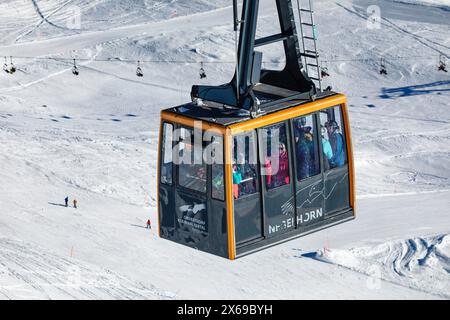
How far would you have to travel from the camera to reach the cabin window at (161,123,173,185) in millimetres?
21281

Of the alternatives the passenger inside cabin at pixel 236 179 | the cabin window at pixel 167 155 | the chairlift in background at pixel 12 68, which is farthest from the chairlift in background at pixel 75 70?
the passenger inside cabin at pixel 236 179

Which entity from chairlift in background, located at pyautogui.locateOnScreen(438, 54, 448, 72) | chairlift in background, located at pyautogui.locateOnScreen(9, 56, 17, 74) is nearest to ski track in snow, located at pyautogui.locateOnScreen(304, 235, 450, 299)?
chairlift in background, located at pyautogui.locateOnScreen(438, 54, 448, 72)

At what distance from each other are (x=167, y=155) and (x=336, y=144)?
2.94 meters

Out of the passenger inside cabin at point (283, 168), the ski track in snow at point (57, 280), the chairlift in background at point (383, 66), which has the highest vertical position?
the passenger inside cabin at point (283, 168)

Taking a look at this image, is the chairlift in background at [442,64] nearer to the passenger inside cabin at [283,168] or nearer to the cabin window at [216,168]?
the passenger inside cabin at [283,168]

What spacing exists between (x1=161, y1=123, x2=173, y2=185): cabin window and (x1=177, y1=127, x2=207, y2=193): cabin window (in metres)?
0.20

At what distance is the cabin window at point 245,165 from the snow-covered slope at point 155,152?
11917mm

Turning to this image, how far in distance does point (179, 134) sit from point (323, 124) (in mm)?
2464

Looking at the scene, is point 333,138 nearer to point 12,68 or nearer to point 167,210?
point 167,210

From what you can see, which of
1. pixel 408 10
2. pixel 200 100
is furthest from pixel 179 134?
pixel 408 10

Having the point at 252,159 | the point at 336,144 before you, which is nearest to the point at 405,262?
the point at 336,144

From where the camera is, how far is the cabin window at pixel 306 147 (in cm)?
2119

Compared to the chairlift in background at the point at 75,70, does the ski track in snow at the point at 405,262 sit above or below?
below

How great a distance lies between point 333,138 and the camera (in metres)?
22.0
